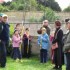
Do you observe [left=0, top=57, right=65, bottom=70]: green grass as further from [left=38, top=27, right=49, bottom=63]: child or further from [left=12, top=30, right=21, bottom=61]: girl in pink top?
[left=12, top=30, right=21, bottom=61]: girl in pink top

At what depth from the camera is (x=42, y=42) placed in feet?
54.2

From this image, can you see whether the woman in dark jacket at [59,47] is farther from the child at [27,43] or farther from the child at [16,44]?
the child at [27,43]

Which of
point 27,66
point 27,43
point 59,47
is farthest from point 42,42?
point 59,47

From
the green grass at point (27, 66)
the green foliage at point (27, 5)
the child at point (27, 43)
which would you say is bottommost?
the green grass at point (27, 66)

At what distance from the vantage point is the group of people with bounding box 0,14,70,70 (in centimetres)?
1395

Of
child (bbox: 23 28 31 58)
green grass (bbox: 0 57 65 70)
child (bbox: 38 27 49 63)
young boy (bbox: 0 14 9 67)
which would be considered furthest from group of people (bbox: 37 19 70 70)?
young boy (bbox: 0 14 9 67)

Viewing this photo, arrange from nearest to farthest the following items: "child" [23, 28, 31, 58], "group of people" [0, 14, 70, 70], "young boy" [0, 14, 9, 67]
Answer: "group of people" [0, 14, 70, 70], "young boy" [0, 14, 9, 67], "child" [23, 28, 31, 58]

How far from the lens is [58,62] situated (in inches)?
558

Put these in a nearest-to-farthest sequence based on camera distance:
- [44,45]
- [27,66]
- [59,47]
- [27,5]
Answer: [59,47]
[27,66]
[44,45]
[27,5]

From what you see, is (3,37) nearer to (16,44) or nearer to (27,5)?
(16,44)

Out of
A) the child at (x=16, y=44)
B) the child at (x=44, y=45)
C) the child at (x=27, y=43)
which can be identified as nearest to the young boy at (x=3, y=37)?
the child at (x=44, y=45)

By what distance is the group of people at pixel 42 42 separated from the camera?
13945mm

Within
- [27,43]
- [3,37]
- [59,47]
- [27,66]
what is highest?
[3,37]

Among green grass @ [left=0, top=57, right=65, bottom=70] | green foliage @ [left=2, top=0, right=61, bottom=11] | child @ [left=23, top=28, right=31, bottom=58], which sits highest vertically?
green foliage @ [left=2, top=0, right=61, bottom=11]
